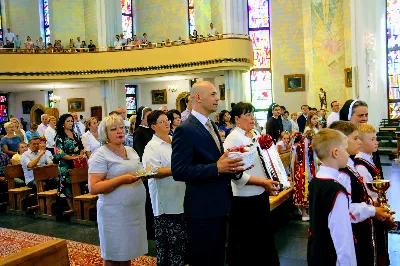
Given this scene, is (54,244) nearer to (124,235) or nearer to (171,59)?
(124,235)

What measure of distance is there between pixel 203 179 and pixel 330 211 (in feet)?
2.53

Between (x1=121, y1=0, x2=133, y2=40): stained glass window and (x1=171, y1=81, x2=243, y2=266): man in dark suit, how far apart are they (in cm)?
1933

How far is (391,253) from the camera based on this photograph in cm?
436

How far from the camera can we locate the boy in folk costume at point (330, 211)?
7.89ft

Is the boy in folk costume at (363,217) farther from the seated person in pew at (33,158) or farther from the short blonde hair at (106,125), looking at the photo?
the seated person in pew at (33,158)

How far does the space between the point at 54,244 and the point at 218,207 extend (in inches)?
40.2

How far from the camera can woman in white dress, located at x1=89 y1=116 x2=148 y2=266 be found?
3172 mm

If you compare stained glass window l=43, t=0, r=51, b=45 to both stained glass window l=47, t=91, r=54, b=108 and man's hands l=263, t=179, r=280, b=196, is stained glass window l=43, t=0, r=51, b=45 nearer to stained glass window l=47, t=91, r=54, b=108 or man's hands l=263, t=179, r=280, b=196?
stained glass window l=47, t=91, r=54, b=108

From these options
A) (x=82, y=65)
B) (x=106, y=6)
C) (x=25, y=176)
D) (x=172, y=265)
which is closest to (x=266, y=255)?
(x=172, y=265)

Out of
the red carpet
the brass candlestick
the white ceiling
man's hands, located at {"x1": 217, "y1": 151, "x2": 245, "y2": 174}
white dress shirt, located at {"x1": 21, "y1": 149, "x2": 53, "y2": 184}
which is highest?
the white ceiling

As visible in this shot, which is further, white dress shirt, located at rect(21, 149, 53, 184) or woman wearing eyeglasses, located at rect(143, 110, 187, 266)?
white dress shirt, located at rect(21, 149, 53, 184)

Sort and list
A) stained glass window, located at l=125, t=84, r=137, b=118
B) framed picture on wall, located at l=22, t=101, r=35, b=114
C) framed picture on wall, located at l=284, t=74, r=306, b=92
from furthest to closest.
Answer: framed picture on wall, located at l=22, t=101, r=35, b=114 → stained glass window, located at l=125, t=84, r=137, b=118 → framed picture on wall, located at l=284, t=74, r=306, b=92

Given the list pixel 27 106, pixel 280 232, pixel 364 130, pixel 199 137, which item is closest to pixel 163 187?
pixel 199 137

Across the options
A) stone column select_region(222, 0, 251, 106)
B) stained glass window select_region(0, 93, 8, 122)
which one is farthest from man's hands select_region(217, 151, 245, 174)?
stained glass window select_region(0, 93, 8, 122)
